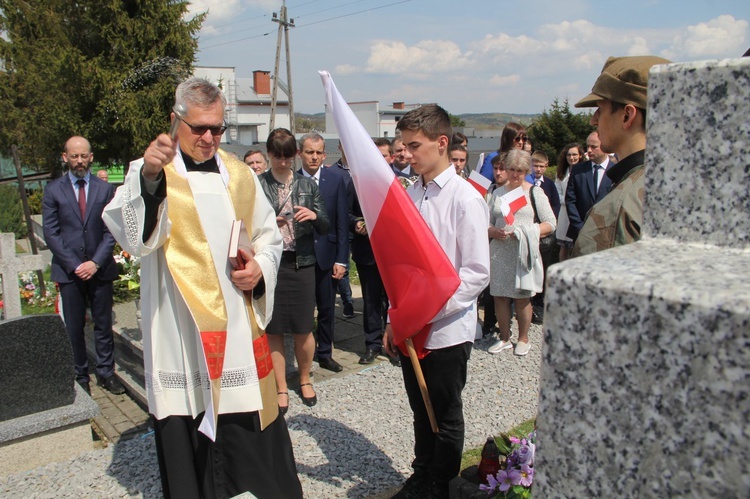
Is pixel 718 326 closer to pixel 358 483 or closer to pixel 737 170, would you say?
pixel 737 170

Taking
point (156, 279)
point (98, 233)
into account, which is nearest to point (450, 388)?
point (156, 279)

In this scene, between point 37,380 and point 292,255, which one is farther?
point 292,255

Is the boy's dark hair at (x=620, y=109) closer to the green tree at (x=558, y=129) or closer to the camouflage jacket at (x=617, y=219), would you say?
the camouflage jacket at (x=617, y=219)

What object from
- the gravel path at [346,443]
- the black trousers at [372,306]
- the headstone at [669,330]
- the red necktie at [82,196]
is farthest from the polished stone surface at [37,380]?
the headstone at [669,330]

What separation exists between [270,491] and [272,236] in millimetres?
1266

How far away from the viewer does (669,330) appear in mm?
685

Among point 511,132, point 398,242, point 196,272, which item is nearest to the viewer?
point 196,272

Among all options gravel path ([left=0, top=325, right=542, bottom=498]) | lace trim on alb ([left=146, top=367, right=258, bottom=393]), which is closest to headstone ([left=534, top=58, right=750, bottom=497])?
lace trim on alb ([left=146, top=367, right=258, bottom=393])

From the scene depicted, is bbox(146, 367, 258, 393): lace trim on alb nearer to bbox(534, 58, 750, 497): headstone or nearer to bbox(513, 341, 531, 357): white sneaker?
bbox(534, 58, 750, 497): headstone

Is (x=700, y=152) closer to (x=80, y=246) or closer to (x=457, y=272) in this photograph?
(x=457, y=272)

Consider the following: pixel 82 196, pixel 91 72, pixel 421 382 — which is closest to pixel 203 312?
pixel 421 382

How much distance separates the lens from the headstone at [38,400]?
392cm

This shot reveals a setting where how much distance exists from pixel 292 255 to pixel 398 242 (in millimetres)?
2073

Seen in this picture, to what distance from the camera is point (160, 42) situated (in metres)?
9.08
